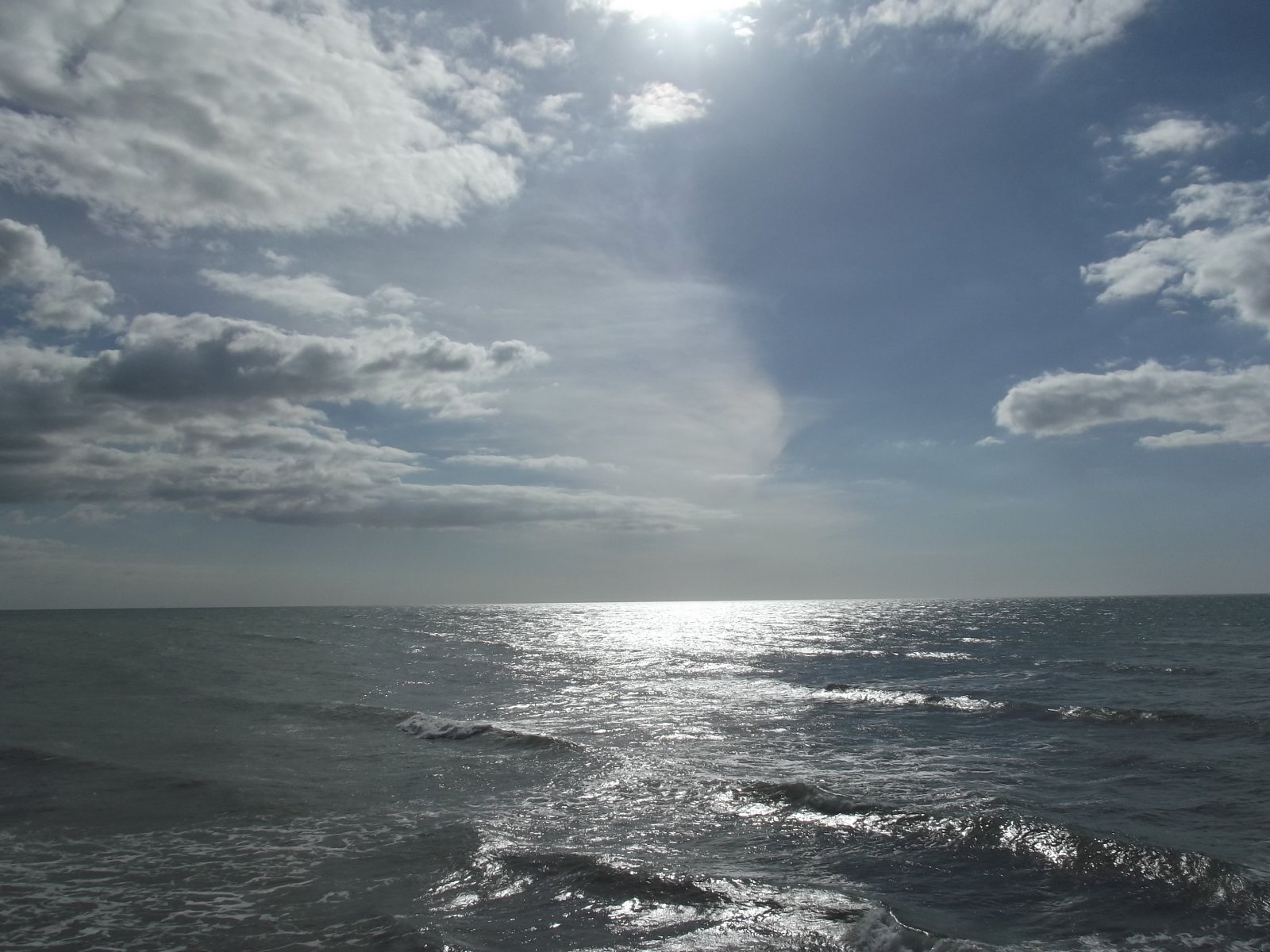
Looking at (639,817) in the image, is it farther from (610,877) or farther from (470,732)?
(470,732)

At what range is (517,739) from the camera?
26.6 m

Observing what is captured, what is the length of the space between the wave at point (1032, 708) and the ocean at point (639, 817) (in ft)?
0.87

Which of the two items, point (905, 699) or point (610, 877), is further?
point (905, 699)

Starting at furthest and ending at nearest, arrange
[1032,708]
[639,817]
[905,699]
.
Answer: [905,699]
[1032,708]
[639,817]

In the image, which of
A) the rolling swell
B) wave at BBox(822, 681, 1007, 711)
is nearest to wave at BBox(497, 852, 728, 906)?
the rolling swell

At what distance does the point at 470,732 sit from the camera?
2778 centimetres

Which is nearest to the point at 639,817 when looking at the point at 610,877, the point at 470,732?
the point at 610,877

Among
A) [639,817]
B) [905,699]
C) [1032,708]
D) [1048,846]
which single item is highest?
[1048,846]

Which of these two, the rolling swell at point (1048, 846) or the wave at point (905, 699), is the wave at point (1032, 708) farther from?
the rolling swell at point (1048, 846)

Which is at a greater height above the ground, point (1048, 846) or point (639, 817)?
point (1048, 846)

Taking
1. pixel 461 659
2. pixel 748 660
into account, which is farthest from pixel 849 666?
pixel 461 659

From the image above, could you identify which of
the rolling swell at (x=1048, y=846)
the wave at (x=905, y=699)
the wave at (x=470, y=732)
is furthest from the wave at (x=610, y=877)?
the wave at (x=905, y=699)

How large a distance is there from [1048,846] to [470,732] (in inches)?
761

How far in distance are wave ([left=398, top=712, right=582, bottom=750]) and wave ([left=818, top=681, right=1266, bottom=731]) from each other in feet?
52.1
